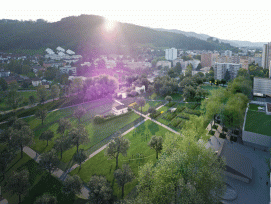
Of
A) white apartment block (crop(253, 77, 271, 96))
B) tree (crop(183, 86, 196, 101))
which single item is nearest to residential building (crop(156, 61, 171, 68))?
white apartment block (crop(253, 77, 271, 96))

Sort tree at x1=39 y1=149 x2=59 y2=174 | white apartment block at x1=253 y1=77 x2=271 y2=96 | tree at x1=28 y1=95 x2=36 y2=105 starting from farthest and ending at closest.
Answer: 1. white apartment block at x1=253 y1=77 x2=271 y2=96
2. tree at x1=28 y1=95 x2=36 y2=105
3. tree at x1=39 y1=149 x2=59 y2=174

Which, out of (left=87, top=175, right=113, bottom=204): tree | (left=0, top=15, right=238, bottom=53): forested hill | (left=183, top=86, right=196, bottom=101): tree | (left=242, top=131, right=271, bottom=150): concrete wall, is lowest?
(left=87, top=175, right=113, bottom=204): tree

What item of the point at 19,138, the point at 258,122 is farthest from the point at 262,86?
the point at 19,138

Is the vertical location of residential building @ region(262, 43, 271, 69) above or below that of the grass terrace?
above

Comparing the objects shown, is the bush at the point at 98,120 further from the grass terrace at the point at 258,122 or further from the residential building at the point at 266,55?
the residential building at the point at 266,55

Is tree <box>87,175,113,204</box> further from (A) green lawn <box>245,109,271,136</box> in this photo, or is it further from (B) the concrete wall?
(A) green lawn <box>245,109,271,136</box>

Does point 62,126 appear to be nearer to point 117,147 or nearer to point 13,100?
point 117,147

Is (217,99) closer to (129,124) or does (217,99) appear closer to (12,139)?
(129,124)
